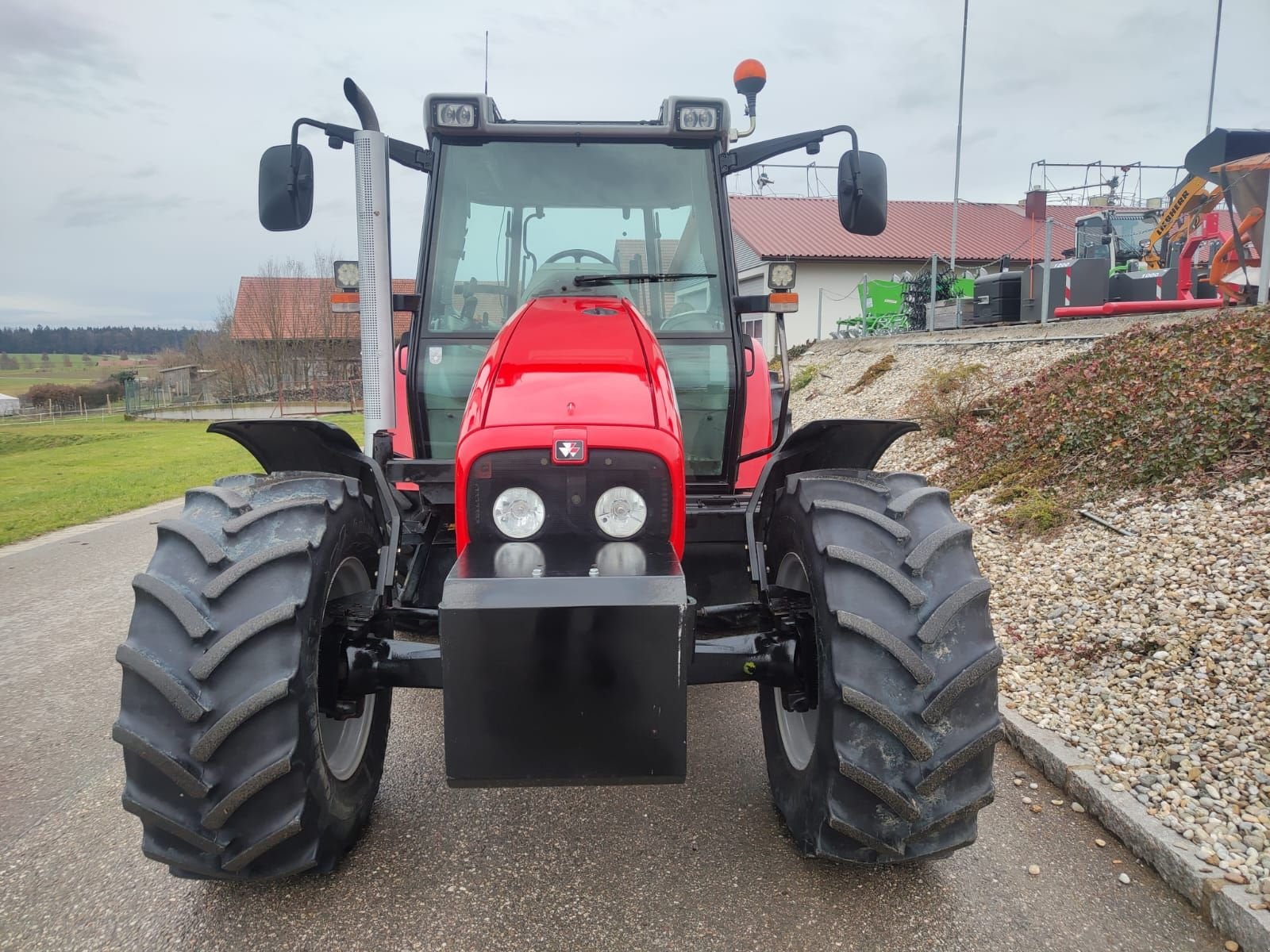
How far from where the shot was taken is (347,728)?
297cm

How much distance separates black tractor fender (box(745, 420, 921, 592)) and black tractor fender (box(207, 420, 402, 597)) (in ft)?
3.95

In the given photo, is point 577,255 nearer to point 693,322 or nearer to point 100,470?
point 693,322

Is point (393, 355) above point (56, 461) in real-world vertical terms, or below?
above

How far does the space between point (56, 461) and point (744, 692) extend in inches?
807

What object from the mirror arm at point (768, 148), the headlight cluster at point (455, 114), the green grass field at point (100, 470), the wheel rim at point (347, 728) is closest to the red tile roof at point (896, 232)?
the green grass field at point (100, 470)

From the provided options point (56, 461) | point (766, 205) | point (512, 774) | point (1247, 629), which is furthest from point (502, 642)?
point (766, 205)

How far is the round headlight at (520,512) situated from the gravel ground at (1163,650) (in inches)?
90.7

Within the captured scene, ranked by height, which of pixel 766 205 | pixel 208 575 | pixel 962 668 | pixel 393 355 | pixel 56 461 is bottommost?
pixel 56 461

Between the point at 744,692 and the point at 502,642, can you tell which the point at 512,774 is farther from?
the point at 744,692

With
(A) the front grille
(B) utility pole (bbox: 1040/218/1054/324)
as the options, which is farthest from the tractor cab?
(B) utility pole (bbox: 1040/218/1054/324)

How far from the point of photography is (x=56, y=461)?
1948 centimetres

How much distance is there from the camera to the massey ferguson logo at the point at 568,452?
8.37ft

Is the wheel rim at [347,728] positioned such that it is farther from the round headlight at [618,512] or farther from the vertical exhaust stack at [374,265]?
the vertical exhaust stack at [374,265]

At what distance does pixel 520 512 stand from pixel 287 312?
38873 mm
